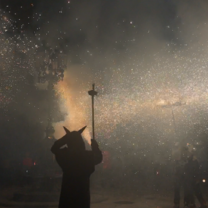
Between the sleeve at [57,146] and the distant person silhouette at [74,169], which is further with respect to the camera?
the sleeve at [57,146]

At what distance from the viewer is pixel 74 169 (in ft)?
11.0

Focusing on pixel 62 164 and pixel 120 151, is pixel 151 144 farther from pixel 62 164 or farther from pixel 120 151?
pixel 62 164

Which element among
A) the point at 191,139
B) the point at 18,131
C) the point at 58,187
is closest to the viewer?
the point at 58,187

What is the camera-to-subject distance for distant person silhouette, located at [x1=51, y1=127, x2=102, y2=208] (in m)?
3.23

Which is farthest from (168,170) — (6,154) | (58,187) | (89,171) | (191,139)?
(6,154)

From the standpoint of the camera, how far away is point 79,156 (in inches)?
134

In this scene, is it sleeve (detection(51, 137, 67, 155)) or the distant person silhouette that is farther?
sleeve (detection(51, 137, 67, 155))

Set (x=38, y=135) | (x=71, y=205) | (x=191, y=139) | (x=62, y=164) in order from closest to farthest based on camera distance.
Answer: (x=71, y=205), (x=62, y=164), (x=191, y=139), (x=38, y=135)

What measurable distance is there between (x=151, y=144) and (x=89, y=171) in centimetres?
2138

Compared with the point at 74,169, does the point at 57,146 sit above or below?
above

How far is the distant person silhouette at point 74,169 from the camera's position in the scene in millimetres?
3229

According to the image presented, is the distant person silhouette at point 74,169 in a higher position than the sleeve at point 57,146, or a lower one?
lower

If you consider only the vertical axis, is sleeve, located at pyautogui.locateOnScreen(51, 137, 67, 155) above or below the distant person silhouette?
above

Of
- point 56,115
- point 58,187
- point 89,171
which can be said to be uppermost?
point 56,115
